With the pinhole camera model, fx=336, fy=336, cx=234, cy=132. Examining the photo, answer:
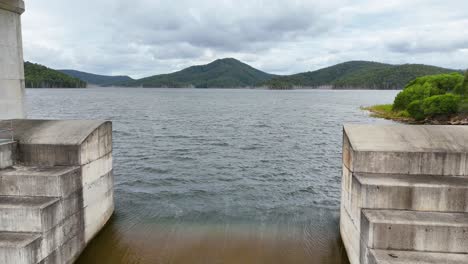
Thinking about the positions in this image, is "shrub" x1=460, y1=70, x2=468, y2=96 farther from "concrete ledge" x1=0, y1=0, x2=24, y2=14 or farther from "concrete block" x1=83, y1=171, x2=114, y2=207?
"concrete ledge" x1=0, y1=0, x2=24, y2=14

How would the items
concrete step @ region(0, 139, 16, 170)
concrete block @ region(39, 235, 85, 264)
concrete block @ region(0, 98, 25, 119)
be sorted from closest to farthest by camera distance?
concrete block @ region(39, 235, 85, 264), concrete step @ region(0, 139, 16, 170), concrete block @ region(0, 98, 25, 119)

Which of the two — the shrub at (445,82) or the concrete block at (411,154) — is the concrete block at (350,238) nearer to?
the concrete block at (411,154)

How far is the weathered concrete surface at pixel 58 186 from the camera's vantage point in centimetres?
787

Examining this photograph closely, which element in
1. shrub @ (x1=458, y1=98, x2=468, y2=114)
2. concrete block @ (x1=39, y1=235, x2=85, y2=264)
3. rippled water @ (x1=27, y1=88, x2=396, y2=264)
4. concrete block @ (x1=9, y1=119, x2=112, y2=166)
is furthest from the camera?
shrub @ (x1=458, y1=98, x2=468, y2=114)

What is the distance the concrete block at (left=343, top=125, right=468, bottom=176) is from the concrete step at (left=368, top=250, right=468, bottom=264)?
2.53 m

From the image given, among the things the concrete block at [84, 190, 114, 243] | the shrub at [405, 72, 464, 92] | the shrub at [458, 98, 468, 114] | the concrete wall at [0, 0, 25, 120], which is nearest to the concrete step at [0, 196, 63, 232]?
the concrete block at [84, 190, 114, 243]

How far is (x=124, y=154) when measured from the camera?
25125 millimetres

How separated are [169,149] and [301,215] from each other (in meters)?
15.6

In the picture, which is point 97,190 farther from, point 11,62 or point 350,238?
point 350,238

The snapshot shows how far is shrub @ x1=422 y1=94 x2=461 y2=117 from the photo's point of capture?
49594mm

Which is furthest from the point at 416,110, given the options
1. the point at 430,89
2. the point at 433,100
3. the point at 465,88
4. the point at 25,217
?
the point at 25,217

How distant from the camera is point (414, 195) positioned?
8.24 metres

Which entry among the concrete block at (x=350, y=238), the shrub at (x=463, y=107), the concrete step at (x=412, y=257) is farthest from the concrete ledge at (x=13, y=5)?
the shrub at (x=463, y=107)

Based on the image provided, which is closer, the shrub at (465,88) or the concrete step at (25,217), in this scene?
the concrete step at (25,217)
